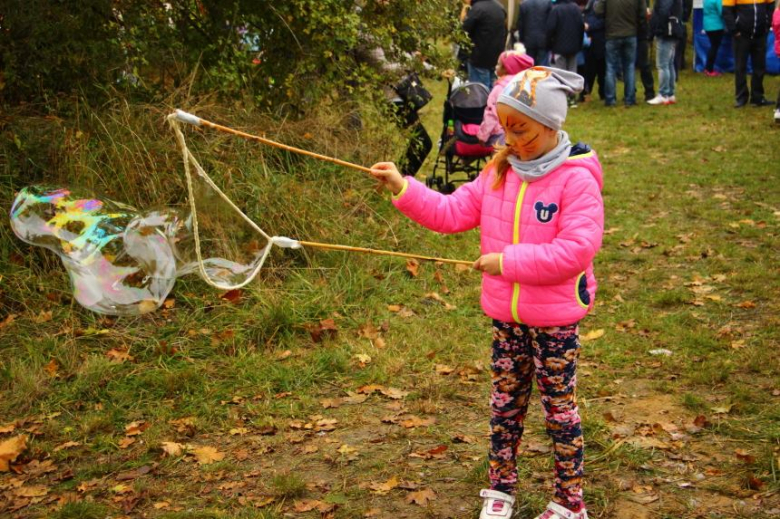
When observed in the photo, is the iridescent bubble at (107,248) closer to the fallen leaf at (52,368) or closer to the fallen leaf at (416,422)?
the fallen leaf at (52,368)

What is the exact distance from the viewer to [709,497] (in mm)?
3934

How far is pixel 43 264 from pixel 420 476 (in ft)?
10.8

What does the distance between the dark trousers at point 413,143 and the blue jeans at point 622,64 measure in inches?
305

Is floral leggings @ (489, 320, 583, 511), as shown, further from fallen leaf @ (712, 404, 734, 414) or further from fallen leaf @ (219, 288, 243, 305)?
fallen leaf @ (219, 288, 243, 305)

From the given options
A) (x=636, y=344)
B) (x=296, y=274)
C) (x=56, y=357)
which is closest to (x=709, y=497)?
(x=636, y=344)

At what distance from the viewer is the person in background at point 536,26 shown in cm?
1571

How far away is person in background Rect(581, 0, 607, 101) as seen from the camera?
647 inches

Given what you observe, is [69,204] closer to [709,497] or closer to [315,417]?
[315,417]

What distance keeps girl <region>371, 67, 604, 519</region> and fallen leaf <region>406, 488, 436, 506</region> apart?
367mm

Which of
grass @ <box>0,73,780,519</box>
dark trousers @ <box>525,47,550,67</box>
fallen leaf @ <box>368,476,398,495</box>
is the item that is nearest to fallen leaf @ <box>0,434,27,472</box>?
grass @ <box>0,73,780,519</box>

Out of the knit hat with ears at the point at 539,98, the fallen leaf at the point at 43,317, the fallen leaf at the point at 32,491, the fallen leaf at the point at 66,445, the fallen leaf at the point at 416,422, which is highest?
the knit hat with ears at the point at 539,98

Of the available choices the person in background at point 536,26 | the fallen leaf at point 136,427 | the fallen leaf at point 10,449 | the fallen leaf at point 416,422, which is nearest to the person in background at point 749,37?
the person in background at point 536,26

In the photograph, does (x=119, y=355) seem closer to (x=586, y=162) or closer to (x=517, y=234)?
(x=517, y=234)

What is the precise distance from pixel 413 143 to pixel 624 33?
8.22 m
